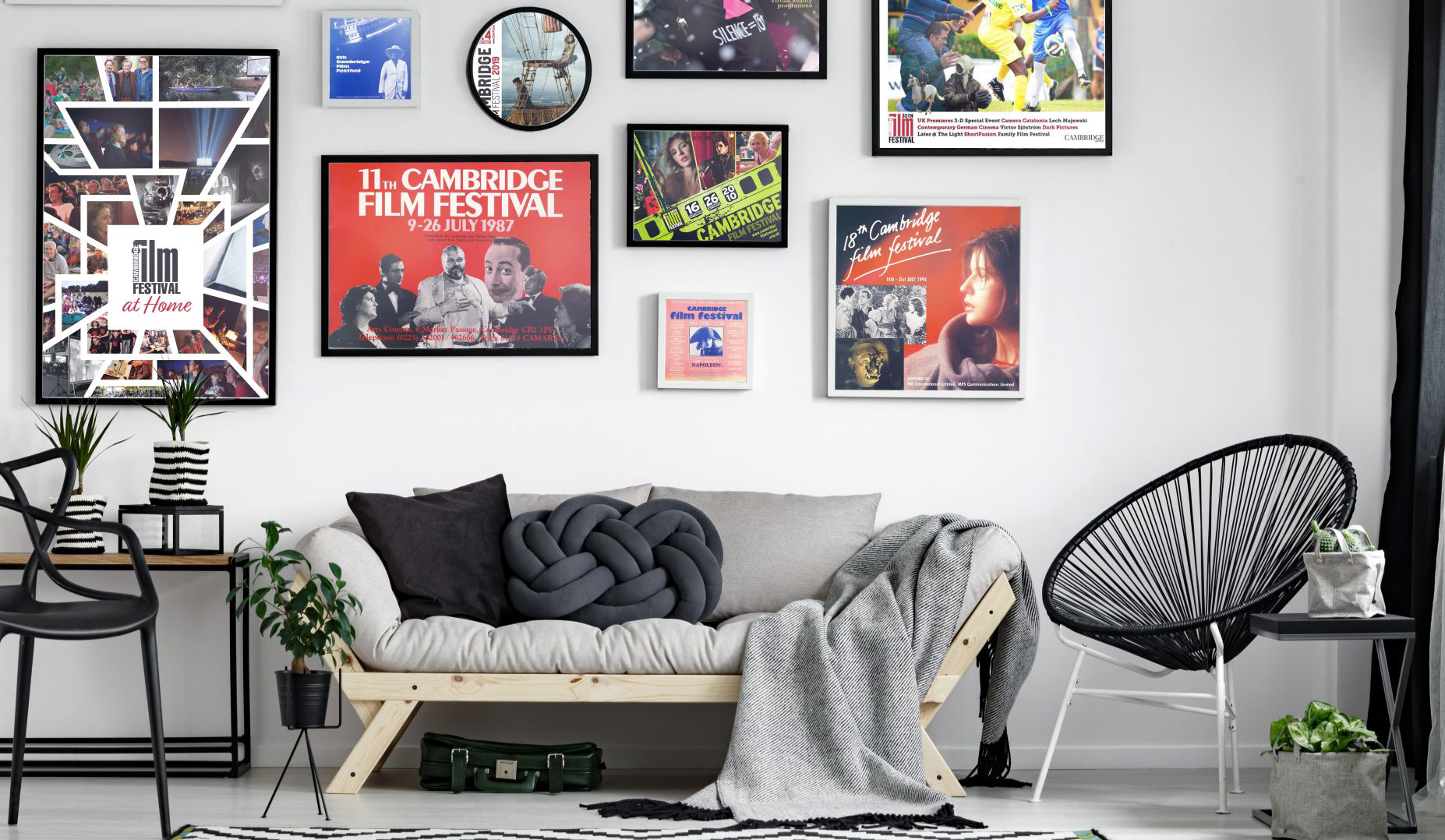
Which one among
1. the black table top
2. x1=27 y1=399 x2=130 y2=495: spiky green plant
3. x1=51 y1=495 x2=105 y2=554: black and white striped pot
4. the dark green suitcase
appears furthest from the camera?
x1=27 y1=399 x2=130 y2=495: spiky green plant

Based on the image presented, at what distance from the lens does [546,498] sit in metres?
3.42

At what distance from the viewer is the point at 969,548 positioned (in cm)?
293

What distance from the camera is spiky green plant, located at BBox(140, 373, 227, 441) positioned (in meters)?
3.42

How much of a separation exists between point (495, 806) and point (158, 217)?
2.05m

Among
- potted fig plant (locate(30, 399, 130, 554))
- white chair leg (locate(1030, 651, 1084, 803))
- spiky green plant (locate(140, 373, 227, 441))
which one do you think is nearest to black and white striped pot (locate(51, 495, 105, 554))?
potted fig plant (locate(30, 399, 130, 554))

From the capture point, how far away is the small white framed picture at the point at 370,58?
359 centimetres

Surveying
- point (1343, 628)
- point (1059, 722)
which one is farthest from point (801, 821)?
point (1343, 628)

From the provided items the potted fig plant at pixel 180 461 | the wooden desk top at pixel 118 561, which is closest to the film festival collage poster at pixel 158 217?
the potted fig plant at pixel 180 461

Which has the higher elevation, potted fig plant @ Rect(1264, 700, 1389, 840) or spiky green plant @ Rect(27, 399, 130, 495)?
spiky green plant @ Rect(27, 399, 130, 495)

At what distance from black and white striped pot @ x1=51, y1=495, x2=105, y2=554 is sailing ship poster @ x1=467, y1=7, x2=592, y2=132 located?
5.28 ft

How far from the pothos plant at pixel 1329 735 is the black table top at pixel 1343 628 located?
0.16 meters

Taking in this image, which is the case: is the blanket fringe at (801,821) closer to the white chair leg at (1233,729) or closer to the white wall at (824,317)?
the white chair leg at (1233,729)

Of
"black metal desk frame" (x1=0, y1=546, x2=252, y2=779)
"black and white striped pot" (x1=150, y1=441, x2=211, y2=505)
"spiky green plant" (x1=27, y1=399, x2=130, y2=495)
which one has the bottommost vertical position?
"black metal desk frame" (x1=0, y1=546, x2=252, y2=779)

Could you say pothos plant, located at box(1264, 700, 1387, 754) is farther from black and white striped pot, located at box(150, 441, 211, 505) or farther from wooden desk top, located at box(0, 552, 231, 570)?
black and white striped pot, located at box(150, 441, 211, 505)
